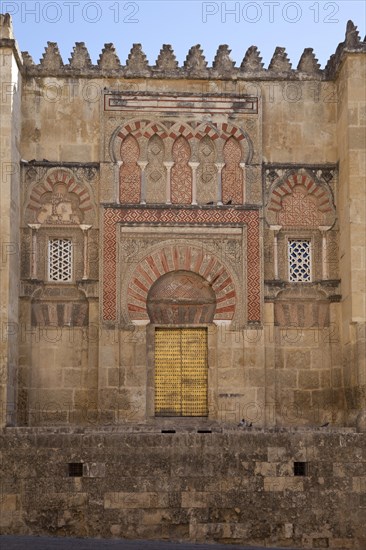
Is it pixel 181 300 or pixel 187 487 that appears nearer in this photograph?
pixel 187 487

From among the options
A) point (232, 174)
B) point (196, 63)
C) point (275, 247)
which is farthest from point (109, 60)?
point (275, 247)

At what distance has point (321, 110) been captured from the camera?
17422mm

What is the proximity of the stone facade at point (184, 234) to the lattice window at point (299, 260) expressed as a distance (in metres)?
0.02

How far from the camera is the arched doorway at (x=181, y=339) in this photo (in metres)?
16.6

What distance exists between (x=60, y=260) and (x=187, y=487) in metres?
4.53

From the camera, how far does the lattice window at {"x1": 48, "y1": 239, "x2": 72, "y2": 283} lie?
16828mm

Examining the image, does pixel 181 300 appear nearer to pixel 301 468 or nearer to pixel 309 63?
pixel 301 468

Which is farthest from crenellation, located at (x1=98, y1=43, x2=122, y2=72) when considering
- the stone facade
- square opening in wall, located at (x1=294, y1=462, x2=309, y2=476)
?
square opening in wall, located at (x1=294, y1=462, x2=309, y2=476)

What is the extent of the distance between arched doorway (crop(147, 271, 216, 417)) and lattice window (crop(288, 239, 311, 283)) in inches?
54.2

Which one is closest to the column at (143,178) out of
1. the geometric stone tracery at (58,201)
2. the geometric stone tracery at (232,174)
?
the geometric stone tracery at (58,201)

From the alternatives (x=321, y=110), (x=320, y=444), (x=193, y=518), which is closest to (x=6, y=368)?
(x=193, y=518)

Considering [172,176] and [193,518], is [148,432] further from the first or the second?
[172,176]

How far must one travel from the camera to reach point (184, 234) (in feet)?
55.2

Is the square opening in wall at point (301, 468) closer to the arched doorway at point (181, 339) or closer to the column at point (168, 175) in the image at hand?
the arched doorway at point (181, 339)
